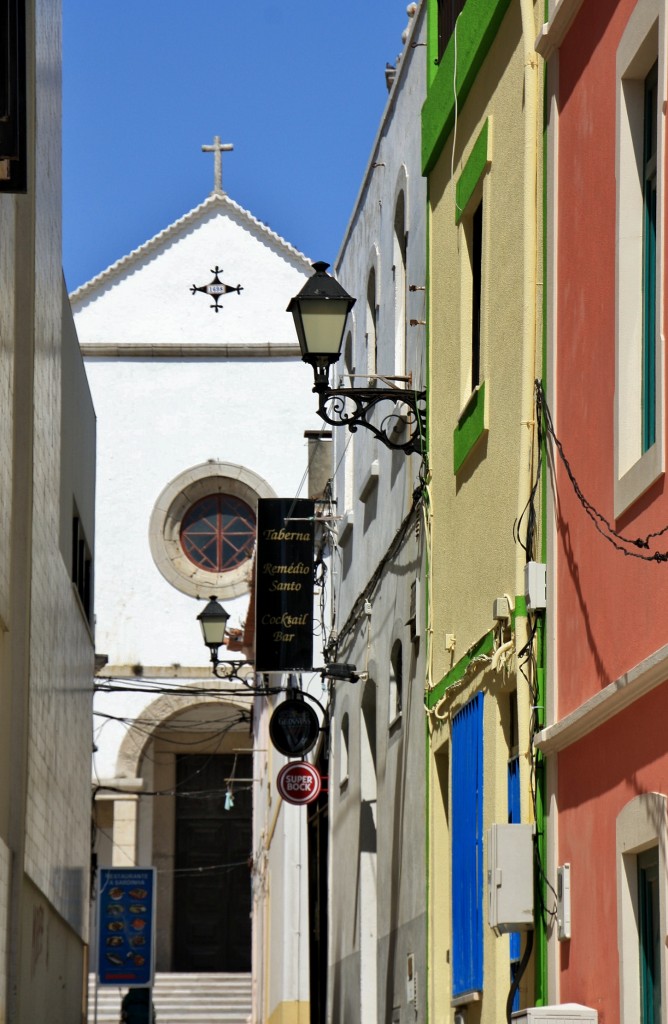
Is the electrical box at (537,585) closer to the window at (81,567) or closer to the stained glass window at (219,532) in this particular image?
the window at (81,567)

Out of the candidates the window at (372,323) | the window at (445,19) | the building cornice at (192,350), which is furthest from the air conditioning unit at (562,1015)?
the building cornice at (192,350)

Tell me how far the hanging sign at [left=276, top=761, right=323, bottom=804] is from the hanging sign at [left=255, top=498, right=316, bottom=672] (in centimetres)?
135

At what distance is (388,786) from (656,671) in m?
8.57

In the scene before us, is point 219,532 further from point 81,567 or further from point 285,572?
point 285,572

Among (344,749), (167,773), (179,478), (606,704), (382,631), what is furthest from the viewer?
(167,773)

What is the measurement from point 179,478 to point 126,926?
52.8 feet

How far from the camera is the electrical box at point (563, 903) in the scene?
840cm

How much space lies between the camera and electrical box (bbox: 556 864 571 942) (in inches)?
331

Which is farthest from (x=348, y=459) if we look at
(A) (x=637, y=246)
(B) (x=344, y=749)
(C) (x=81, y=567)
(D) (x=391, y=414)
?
(A) (x=637, y=246)

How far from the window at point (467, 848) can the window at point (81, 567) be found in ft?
38.4

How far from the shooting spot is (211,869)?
42156 millimetres

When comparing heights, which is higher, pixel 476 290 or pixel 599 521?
pixel 476 290

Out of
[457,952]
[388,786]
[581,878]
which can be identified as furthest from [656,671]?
[388,786]

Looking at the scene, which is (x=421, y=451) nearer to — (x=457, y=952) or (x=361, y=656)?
(x=457, y=952)
